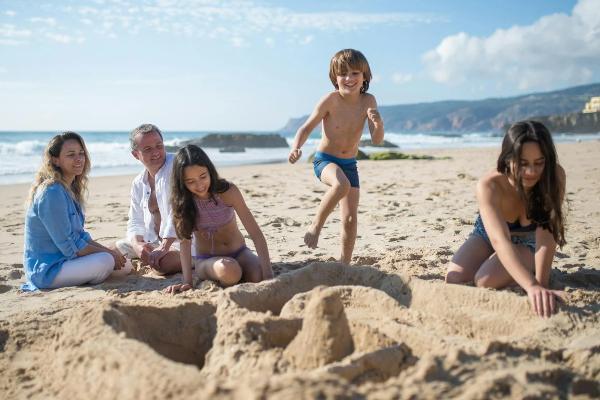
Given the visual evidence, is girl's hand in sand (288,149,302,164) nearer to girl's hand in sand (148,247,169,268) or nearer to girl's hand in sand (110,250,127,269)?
girl's hand in sand (148,247,169,268)

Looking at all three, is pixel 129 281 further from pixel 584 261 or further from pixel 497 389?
pixel 584 261

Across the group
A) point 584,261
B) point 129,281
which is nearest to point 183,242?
point 129,281

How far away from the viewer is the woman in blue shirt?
3570mm

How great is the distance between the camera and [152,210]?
4.47 meters

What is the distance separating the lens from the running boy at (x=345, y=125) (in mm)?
3949

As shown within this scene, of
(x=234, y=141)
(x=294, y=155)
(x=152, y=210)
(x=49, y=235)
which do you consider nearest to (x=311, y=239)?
(x=294, y=155)

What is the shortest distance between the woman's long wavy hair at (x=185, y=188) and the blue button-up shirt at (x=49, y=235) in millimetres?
775

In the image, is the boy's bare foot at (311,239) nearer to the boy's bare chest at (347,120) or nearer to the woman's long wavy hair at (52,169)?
the boy's bare chest at (347,120)

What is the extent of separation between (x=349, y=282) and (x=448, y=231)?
208 cm

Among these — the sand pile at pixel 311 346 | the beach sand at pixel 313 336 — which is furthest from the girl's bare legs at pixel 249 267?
the sand pile at pixel 311 346

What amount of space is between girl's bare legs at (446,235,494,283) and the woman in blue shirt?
238 centimetres

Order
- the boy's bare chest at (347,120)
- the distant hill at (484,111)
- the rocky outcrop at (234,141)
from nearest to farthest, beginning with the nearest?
the boy's bare chest at (347,120) → the rocky outcrop at (234,141) → the distant hill at (484,111)

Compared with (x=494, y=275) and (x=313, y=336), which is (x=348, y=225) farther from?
(x=313, y=336)

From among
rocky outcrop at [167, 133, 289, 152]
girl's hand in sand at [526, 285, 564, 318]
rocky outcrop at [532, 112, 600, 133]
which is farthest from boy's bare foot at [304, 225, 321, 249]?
rocky outcrop at [532, 112, 600, 133]
